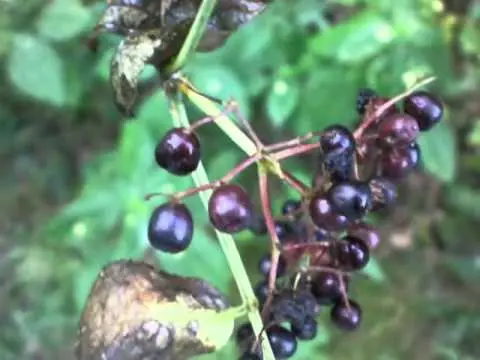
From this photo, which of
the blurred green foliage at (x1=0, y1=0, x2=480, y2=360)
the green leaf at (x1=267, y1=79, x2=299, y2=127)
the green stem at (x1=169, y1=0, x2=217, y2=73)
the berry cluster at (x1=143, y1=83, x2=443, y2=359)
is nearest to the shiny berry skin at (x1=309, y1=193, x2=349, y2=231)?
the berry cluster at (x1=143, y1=83, x2=443, y2=359)

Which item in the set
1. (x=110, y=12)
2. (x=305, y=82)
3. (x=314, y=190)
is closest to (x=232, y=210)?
(x=314, y=190)

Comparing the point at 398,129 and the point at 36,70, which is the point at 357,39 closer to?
the point at 36,70

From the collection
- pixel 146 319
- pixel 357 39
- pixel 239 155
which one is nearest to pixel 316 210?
pixel 146 319

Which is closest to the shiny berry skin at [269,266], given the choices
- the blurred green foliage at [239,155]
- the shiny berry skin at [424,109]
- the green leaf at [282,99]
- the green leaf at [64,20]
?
the shiny berry skin at [424,109]

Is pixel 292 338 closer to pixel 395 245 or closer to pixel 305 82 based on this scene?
pixel 305 82

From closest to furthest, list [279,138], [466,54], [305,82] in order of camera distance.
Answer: [305,82]
[466,54]
[279,138]

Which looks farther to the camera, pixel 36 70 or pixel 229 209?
pixel 36 70

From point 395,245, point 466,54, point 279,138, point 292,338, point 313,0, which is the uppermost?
point 292,338
